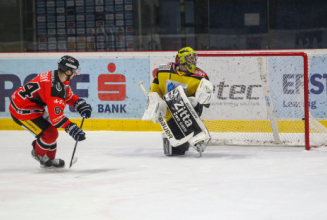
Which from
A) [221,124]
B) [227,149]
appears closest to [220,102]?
[221,124]

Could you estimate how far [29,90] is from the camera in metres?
4.95

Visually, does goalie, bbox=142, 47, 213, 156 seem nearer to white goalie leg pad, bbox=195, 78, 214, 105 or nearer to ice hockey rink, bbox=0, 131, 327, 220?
white goalie leg pad, bbox=195, 78, 214, 105

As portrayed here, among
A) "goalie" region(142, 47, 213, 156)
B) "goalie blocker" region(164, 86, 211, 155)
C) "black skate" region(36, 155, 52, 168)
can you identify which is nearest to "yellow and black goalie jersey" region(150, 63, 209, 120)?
"goalie" region(142, 47, 213, 156)

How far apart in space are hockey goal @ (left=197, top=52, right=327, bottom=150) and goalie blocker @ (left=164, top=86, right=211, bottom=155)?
751 mm

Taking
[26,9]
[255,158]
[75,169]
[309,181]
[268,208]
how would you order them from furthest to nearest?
[26,9] < [255,158] < [75,169] < [309,181] < [268,208]

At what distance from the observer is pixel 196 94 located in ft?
18.4

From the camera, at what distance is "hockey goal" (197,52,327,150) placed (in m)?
6.22

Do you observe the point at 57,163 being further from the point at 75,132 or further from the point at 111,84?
the point at 111,84

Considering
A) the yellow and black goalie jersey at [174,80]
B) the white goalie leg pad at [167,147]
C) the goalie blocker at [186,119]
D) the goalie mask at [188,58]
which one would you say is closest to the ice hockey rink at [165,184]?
the white goalie leg pad at [167,147]

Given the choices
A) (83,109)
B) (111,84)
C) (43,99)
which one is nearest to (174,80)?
(83,109)

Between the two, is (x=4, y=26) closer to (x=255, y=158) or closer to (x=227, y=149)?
Result: (x=227, y=149)

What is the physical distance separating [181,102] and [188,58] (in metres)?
0.40

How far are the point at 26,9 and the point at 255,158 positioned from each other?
4315 millimetres

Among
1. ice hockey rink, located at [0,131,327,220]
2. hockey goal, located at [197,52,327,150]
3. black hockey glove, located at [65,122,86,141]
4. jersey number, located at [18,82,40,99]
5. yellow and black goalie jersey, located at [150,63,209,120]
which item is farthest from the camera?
hockey goal, located at [197,52,327,150]
